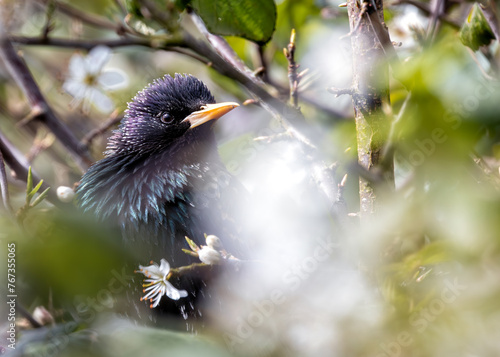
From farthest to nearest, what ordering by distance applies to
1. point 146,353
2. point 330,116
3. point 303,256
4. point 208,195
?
1. point 330,116
2. point 208,195
3. point 303,256
4. point 146,353

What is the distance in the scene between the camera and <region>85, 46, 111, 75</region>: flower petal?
8.11 feet

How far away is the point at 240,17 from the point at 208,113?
2.12ft

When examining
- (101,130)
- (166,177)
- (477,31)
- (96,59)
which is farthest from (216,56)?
(96,59)

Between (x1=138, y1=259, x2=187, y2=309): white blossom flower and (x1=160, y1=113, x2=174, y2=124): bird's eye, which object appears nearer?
(x1=138, y1=259, x2=187, y2=309): white blossom flower

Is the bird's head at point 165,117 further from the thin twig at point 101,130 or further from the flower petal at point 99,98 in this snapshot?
the flower petal at point 99,98

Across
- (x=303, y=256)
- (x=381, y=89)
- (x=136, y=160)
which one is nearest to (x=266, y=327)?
(x=303, y=256)

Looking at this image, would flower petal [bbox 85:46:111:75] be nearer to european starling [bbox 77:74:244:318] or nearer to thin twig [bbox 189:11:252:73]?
european starling [bbox 77:74:244:318]

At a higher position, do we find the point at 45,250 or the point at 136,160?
the point at 45,250

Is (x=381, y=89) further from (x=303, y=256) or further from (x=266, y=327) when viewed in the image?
(x=266, y=327)

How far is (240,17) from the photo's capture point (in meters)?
1.56

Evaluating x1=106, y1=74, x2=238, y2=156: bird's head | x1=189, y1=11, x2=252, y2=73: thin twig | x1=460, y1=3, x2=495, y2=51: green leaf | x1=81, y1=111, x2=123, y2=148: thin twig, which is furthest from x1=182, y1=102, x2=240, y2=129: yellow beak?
x1=460, y1=3, x2=495, y2=51: green leaf

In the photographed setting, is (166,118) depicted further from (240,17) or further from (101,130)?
(240,17)

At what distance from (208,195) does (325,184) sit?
620 millimetres

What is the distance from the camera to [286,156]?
5.65ft
